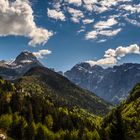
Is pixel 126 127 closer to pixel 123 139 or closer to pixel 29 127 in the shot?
pixel 123 139

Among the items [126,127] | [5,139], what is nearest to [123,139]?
[126,127]

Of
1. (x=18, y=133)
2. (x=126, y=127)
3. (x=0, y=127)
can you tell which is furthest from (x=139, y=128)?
(x=126, y=127)

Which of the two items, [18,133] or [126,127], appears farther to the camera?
[18,133]

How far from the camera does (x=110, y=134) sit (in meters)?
49.8

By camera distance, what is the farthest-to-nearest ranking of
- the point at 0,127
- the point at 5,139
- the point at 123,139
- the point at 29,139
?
the point at 0,127 < the point at 29,139 < the point at 5,139 < the point at 123,139

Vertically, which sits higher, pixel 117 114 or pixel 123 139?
pixel 117 114

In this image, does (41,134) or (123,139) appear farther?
(41,134)

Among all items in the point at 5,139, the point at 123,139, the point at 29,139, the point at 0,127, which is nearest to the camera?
the point at 123,139

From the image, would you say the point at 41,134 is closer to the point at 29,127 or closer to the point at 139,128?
the point at 29,127

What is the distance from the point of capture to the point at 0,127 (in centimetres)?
19600

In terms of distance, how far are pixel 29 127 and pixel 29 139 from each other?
20.5 feet

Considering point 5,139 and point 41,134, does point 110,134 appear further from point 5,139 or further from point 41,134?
point 41,134

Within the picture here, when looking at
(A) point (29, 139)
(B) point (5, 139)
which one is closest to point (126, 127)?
(B) point (5, 139)

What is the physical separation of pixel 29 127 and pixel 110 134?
138 m
